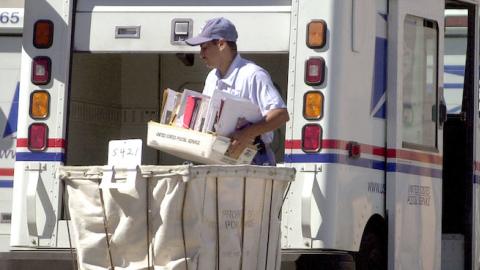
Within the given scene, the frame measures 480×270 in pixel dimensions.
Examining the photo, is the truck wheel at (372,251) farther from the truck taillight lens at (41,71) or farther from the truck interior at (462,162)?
the truck taillight lens at (41,71)

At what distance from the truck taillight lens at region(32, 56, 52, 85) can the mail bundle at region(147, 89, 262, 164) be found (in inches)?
63.4

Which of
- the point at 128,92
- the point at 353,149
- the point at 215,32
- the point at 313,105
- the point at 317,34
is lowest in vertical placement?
the point at 353,149

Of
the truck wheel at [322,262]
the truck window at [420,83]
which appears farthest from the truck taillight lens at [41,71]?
the truck window at [420,83]

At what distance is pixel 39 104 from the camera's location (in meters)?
7.42

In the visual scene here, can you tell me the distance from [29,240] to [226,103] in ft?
6.33

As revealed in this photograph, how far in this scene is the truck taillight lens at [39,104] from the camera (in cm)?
739

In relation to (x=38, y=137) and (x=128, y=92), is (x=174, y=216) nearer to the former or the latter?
(x=38, y=137)

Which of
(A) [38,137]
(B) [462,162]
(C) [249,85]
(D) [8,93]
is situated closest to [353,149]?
(C) [249,85]

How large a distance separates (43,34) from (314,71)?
166 centimetres

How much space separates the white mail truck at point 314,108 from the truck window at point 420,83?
1 centimetres

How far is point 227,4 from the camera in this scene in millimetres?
7305

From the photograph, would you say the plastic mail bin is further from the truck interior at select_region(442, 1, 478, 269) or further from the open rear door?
the truck interior at select_region(442, 1, 478, 269)

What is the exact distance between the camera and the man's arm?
5926 mm

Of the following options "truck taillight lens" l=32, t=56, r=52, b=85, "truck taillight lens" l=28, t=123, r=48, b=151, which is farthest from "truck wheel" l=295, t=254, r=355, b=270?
"truck taillight lens" l=32, t=56, r=52, b=85
